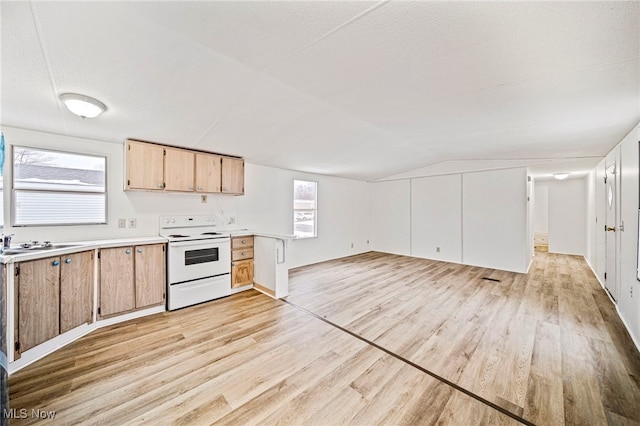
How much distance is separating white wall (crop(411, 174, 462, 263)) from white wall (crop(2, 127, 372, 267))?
4.67 ft

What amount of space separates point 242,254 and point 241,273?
30 centimetres

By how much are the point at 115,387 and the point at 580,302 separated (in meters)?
5.43

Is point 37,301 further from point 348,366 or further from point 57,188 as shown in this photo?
point 348,366

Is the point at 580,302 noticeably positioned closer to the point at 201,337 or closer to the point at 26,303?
the point at 201,337

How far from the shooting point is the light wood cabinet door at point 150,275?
287cm

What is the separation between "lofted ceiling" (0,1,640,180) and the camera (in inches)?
52.6

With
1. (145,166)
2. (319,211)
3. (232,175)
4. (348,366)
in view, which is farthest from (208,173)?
(348,366)

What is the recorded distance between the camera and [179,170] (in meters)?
3.39

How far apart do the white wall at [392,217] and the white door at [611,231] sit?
11.4 feet

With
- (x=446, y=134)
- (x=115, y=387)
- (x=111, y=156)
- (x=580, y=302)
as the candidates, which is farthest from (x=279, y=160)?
(x=580, y=302)

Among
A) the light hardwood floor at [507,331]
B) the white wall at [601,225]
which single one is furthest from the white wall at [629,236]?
the white wall at [601,225]

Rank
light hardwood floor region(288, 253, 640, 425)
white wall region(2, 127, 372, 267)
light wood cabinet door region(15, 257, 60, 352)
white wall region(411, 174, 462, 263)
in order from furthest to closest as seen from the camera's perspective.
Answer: white wall region(411, 174, 462, 263) → white wall region(2, 127, 372, 267) → light wood cabinet door region(15, 257, 60, 352) → light hardwood floor region(288, 253, 640, 425)

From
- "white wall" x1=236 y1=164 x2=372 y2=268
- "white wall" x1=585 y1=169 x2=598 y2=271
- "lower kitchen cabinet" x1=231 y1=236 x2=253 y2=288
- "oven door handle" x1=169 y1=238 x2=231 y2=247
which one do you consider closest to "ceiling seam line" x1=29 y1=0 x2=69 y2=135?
"oven door handle" x1=169 y1=238 x2=231 y2=247

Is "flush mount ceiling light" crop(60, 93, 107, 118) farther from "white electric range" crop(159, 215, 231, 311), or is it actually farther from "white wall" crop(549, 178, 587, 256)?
"white wall" crop(549, 178, 587, 256)
